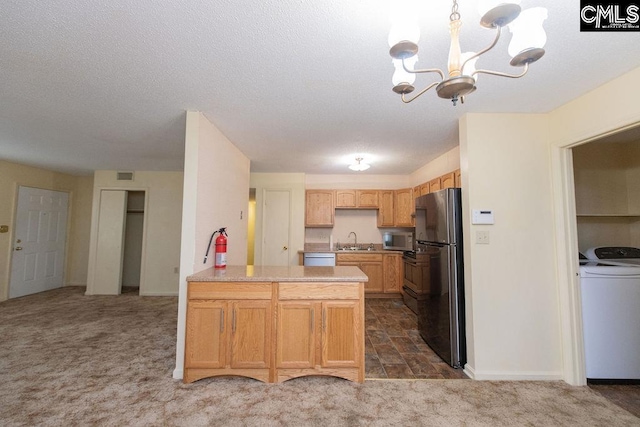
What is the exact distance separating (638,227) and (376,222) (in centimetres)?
344

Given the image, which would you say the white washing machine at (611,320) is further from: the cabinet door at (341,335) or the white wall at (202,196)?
the white wall at (202,196)

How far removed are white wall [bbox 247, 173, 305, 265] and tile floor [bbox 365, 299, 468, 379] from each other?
6.02ft

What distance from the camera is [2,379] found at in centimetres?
219

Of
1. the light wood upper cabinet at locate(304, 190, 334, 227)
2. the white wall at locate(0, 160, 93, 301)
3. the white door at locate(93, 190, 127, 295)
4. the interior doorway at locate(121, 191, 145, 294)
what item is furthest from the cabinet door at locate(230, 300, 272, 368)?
the white wall at locate(0, 160, 93, 301)

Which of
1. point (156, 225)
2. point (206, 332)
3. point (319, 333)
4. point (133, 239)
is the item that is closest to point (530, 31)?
point (319, 333)

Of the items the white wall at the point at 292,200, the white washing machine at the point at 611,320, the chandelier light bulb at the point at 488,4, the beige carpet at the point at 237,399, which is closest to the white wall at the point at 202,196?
the beige carpet at the point at 237,399

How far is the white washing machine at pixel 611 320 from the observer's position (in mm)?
2227

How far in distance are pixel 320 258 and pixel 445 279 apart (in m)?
2.54

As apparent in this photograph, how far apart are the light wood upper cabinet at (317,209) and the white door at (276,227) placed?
370mm

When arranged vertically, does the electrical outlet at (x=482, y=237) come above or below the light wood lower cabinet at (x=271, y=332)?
above

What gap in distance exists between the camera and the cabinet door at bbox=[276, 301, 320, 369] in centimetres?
220

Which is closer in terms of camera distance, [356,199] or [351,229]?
[356,199]

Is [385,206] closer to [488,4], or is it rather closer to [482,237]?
[482,237]

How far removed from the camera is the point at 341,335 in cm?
221
